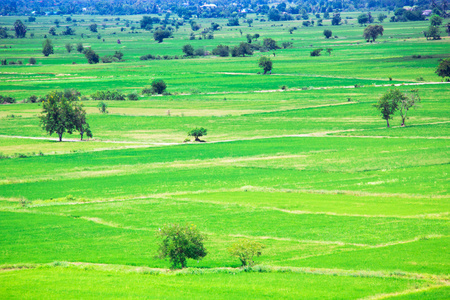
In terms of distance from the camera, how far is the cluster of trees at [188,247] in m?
37.9

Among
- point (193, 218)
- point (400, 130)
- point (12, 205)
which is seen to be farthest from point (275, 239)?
point (400, 130)

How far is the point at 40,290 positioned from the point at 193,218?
19.6 m

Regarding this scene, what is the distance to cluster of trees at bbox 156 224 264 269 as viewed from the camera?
124 ft

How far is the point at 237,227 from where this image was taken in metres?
48.0

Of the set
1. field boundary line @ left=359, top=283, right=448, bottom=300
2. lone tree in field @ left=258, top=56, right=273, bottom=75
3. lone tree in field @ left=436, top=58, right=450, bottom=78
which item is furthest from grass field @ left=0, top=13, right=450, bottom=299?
lone tree in field @ left=258, top=56, right=273, bottom=75

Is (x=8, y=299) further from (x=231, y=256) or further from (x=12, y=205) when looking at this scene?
(x=12, y=205)

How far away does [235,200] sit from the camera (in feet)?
187

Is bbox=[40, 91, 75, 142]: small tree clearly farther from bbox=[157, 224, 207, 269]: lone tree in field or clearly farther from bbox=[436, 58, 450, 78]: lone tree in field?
bbox=[436, 58, 450, 78]: lone tree in field

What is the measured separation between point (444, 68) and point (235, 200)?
112 metres

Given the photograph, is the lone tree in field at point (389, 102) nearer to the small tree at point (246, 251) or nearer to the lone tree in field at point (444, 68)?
the lone tree in field at point (444, 68)

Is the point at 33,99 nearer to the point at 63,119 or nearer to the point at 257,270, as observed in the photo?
the point at 63,119

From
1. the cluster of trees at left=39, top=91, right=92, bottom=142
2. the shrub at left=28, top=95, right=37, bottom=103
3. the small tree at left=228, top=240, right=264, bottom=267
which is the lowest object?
the shrub at left=28, top=95, right=37, bottom=103

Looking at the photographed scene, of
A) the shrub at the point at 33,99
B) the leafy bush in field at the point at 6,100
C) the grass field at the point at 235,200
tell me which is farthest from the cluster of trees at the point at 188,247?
the leafy bush in field at the point at 6,100

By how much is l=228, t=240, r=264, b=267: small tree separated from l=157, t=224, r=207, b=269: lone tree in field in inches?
88.8
